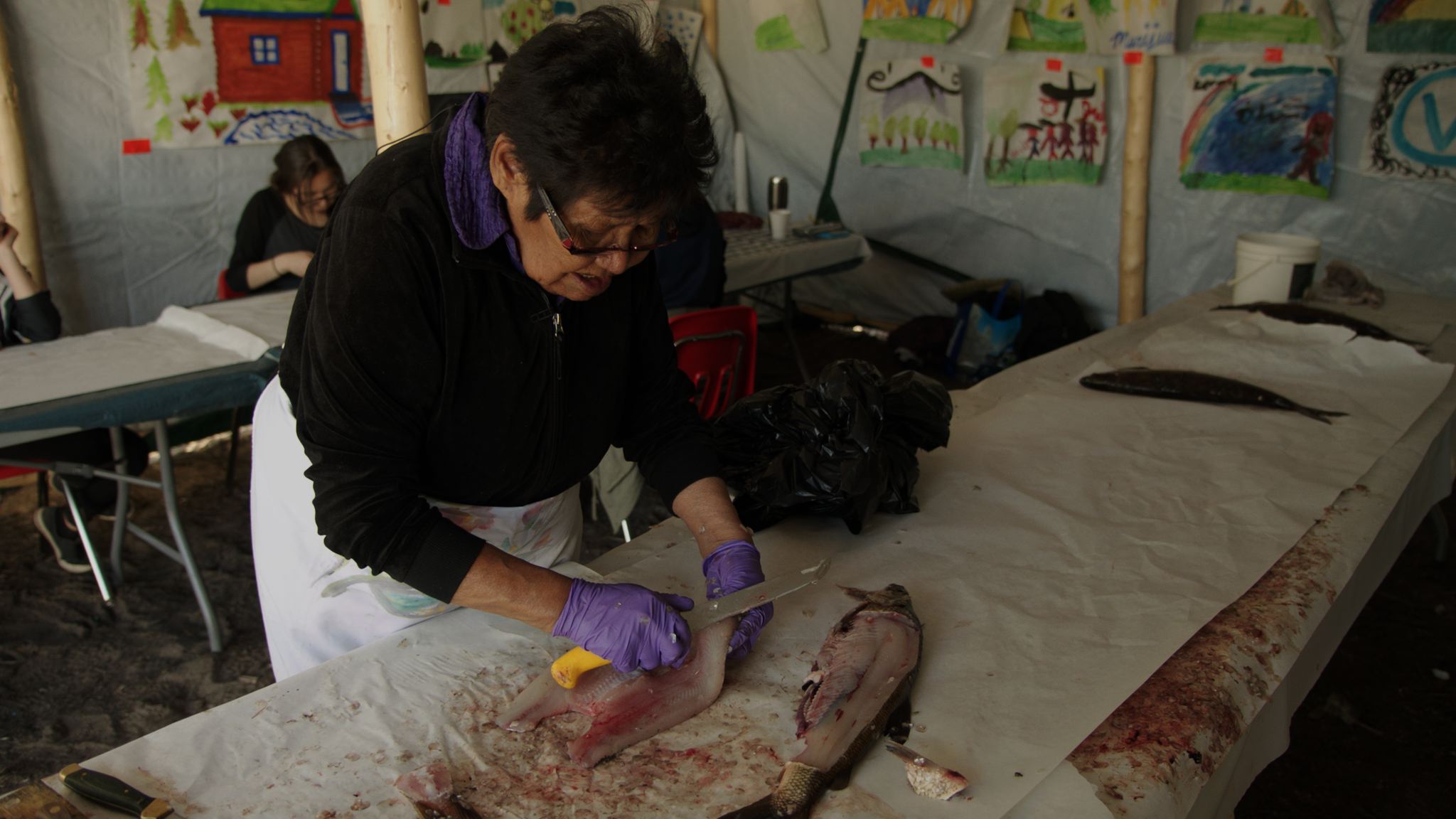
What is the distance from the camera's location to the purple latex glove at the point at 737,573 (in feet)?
5.30

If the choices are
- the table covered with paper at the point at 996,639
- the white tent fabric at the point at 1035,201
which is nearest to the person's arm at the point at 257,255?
the table covered with paper at the point at 996,639

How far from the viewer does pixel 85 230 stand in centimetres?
448

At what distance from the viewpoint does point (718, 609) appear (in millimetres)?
1505

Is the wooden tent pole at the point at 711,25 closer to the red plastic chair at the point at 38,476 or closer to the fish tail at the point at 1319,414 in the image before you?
the red plastic chair at the point at 38,476

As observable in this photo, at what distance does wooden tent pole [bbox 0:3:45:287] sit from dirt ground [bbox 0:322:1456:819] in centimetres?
109

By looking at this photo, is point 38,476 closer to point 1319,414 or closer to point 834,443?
point 834,443

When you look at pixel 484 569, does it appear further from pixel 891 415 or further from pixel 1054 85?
pixel 1054 85

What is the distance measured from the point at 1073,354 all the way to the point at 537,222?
236 cm

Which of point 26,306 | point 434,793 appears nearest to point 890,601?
point 434,793

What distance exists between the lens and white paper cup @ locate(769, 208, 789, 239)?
529 cm

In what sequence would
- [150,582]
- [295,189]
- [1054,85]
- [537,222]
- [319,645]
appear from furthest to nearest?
[1054,85]
[295,189]
[150,582]
[319,645]
[537,222]

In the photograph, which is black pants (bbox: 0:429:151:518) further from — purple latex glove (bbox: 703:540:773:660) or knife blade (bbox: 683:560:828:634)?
knife blade (bbox: 683:560:828:634)

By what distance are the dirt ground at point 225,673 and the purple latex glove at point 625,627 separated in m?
1.92

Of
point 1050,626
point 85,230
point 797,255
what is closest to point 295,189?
point 85,230
